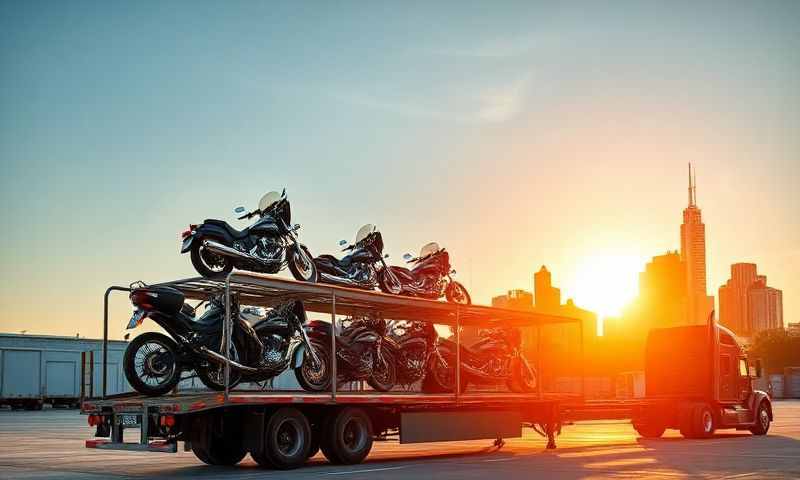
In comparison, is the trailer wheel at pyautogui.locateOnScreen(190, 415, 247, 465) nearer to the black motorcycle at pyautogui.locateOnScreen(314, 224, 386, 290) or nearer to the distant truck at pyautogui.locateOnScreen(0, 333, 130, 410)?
the black motorcycle at pyautogui.locateOnScreen(314, 224, 386, 290)

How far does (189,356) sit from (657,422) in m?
13.6

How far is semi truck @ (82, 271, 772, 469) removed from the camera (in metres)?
13.2

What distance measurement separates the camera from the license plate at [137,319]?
13.4 meters

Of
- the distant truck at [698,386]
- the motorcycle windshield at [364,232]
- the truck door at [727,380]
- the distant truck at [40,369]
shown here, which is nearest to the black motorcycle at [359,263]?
the motorcycle windshield at [364,232]

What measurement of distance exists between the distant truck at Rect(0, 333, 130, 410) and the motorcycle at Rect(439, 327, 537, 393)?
25.0 m

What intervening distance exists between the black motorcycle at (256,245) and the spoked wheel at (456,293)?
4.01 m

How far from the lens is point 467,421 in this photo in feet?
56.0

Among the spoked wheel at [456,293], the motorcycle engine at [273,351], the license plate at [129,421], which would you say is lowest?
the license plate at [129,421]

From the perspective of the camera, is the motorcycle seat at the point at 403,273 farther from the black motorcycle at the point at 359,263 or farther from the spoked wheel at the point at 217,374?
the spoked wheel at the point at 217,374

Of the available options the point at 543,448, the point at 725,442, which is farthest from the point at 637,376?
the point at 543,448

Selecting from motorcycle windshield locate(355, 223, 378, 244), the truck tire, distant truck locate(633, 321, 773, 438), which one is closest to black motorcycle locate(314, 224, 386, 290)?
motorcycle windshield locate(355, 223, 378, 244)

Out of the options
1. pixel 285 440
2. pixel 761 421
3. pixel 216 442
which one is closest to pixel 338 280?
pixel 216 442

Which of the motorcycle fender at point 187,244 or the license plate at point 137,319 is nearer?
the license plate at point 137,319

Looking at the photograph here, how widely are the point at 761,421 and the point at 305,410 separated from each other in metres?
15.2
